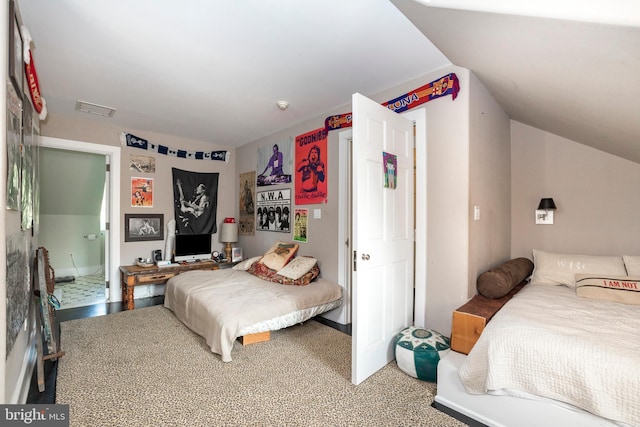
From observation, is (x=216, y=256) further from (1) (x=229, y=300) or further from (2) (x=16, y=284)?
(2) (x=16, y=284)

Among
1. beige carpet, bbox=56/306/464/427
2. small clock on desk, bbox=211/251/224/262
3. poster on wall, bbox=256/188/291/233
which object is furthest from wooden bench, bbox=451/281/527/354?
small clock on desk, bbox=211/251/224/262

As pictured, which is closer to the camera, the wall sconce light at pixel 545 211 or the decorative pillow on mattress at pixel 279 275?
the wall sconce light at pixel 545 211

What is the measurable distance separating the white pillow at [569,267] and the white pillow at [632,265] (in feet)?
0.13

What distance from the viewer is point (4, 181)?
1.24 m

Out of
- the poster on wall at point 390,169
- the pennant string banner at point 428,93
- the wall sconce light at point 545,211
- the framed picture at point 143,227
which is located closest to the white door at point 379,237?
the poster on wall at point 390,169

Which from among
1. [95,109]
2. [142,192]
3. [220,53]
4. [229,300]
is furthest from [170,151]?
[229,300]

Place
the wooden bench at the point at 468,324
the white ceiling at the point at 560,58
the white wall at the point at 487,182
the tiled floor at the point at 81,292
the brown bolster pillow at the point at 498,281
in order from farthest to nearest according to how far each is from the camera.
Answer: the tiled floor at the point at 81,292
the white wall at the point at 487,182
the brown bolster pillow at the point at 498,281
the wooden bench at the point at 468,324
the white ceiling at the point at 560,58

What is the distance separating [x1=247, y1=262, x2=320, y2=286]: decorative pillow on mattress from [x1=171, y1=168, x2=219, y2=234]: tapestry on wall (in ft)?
5.18

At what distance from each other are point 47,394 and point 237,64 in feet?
8.93

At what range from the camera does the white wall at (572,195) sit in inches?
101

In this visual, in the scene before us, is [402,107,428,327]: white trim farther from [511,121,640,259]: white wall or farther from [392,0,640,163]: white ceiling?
[511,121,640,259]: white wall

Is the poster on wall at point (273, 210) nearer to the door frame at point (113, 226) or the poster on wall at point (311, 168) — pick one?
the poster on wall at point (311, 168)

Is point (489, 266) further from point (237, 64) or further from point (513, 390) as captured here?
point (237, 64)

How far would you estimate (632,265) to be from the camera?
2244 mm
